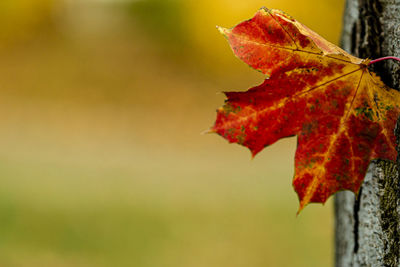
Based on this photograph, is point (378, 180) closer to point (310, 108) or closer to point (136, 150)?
point (310, 108)

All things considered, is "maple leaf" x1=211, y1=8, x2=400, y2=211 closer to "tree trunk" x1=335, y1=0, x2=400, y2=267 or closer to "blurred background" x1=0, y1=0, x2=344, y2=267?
"tree trunk" x1=335, y1=0, x2=400, y2=267

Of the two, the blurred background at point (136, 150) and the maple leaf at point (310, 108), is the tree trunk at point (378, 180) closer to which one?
the maple leaf at point (310, 108)

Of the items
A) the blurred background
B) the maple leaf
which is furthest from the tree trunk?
the blurred background

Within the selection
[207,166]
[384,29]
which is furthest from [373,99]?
[207,166]

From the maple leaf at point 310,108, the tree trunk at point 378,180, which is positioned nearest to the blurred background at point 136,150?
the tree trunk at point 378,180

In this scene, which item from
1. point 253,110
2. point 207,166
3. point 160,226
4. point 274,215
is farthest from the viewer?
point 207,166

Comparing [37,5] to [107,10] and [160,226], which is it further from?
[160,226]
